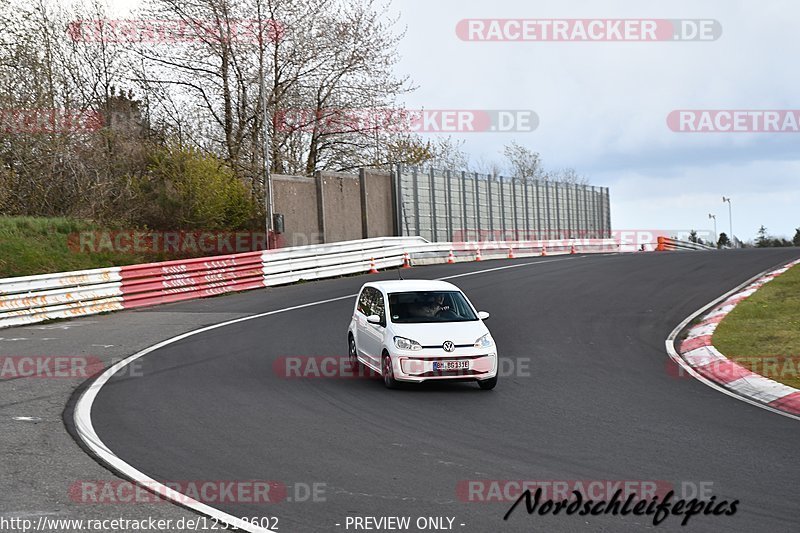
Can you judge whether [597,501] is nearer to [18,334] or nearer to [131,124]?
[18,334]

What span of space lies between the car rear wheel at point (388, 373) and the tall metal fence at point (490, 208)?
28364 mm

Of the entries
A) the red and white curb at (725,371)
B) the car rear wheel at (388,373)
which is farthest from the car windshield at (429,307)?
the red and white curb at (725,371)

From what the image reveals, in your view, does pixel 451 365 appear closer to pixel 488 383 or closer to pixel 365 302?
pixel 488 383

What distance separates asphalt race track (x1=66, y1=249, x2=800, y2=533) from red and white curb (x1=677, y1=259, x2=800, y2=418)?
1.38ft

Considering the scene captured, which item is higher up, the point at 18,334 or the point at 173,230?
the point at 173,230

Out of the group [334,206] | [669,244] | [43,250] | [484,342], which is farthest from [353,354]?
[669,244]

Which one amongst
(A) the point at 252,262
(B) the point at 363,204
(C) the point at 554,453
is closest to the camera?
(C) the point at 554,453

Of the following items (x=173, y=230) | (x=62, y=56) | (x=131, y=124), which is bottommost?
(x=173, y=230)

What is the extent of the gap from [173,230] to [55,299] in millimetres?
12865

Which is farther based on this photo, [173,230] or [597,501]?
[173,230]

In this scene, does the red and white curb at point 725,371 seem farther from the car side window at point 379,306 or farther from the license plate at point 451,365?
the car side window at point 379,306

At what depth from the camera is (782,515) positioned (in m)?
6.60

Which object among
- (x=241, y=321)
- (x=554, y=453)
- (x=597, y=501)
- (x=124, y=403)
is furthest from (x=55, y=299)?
(x=597, y=501)

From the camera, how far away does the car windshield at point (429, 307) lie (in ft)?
43.9
